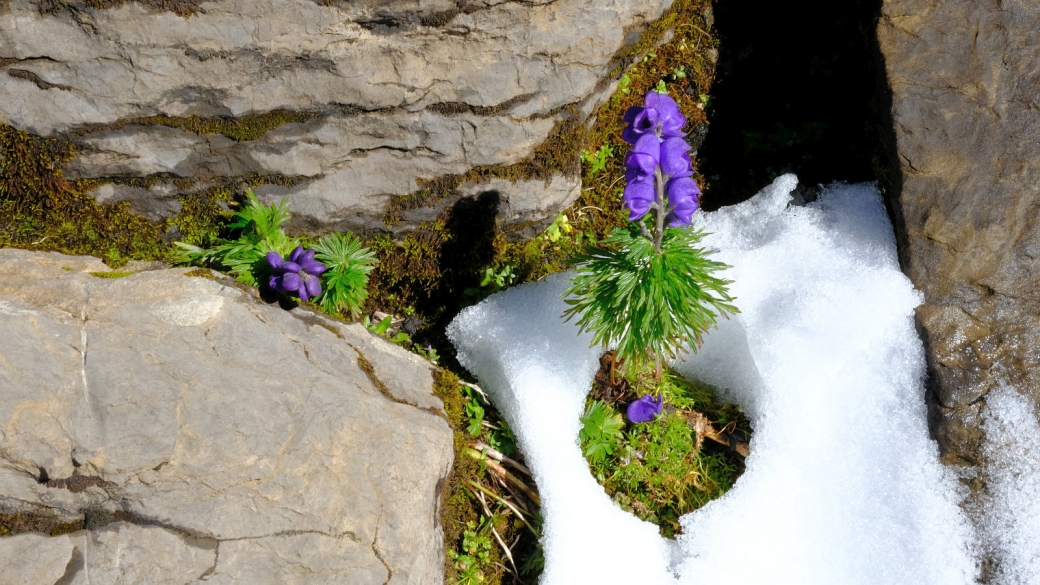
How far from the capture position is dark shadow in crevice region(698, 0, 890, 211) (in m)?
5.06

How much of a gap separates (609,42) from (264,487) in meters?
3.13

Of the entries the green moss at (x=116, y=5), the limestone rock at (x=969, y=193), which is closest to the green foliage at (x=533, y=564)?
the limestone rock at (x=969, y=193)

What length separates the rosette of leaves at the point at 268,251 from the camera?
14.1 feet

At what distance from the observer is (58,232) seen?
432 centimetres

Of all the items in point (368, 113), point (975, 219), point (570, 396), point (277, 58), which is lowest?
point (570, 396)

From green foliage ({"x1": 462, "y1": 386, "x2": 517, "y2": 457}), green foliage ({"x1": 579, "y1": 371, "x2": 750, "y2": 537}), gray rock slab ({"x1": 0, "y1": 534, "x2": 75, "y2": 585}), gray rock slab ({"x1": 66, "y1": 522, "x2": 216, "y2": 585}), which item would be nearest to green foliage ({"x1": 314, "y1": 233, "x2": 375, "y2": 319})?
green foliage ({"x1": 462, "y1": 386, "x2": 517, "y2": 457})

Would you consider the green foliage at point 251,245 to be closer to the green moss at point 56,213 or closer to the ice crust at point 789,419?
the green moss at point 56,213

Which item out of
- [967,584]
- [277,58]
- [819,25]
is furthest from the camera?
[819,25]

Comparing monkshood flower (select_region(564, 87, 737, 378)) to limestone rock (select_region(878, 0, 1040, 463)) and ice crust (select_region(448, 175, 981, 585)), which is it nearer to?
ice crust (select_region(448, 175, 981, 585))

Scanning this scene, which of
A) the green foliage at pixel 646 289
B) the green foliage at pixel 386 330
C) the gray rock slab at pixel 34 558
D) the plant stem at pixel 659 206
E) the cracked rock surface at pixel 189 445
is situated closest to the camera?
the plant stem at pixel 659 206

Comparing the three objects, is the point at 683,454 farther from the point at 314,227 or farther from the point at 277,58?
the point at 277,58

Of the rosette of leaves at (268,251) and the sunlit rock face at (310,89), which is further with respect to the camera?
the rosette of leaves at (268,251)

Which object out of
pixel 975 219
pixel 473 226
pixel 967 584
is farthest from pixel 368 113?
pixel 967 584

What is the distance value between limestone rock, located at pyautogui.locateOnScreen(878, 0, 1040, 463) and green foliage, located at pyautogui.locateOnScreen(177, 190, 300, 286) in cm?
376
